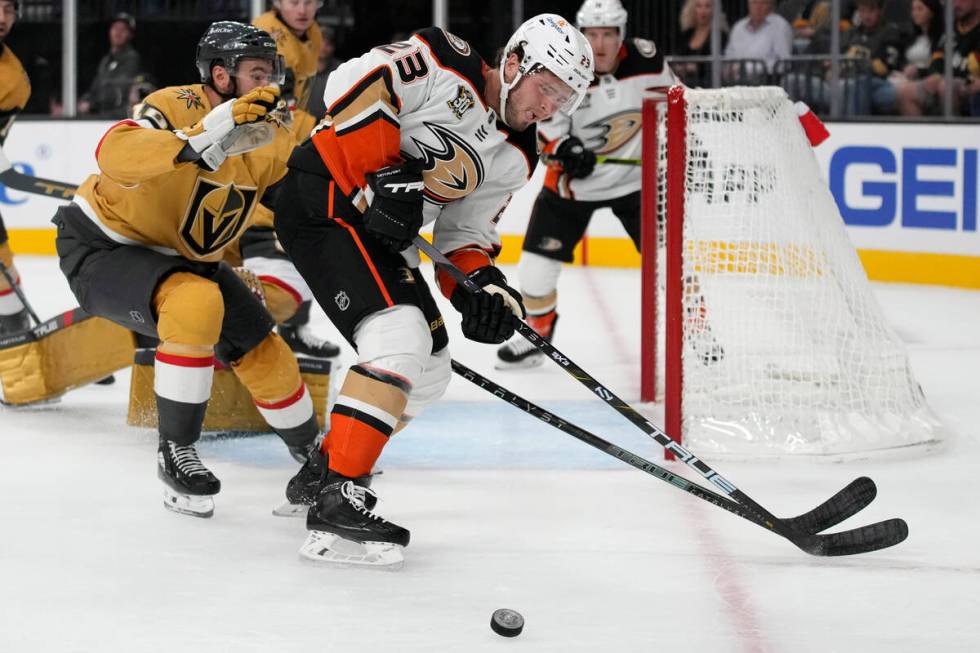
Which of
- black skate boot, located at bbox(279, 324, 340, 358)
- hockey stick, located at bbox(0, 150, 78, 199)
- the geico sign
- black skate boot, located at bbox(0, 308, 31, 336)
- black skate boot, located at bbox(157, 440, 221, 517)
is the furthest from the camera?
the geico sign

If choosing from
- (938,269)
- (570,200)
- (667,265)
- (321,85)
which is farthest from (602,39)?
(321,85)

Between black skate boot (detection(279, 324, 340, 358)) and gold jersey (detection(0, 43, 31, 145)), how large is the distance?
1.12 meters

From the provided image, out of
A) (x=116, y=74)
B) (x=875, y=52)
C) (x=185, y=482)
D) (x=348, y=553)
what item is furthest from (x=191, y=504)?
(x=116, y=74)

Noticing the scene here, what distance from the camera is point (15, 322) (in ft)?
14.2

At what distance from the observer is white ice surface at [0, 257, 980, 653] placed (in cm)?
230

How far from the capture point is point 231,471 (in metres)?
3.35

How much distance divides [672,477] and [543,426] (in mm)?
1171

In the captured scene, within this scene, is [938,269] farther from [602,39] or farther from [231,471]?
[231,471]

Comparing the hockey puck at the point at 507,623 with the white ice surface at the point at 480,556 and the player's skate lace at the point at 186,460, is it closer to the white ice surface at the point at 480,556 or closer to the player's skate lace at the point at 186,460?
the white ice surface at the point at 480,556

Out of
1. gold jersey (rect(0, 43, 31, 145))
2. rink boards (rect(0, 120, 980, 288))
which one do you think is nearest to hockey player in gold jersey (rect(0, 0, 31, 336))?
gold jersey (rect(0, 43, 31, 145))

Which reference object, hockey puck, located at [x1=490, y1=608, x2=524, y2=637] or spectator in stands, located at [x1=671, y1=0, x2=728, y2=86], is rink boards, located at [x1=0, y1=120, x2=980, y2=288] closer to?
spectator in stands, located at [x1=671, y1=0, x2=728, y2=86]

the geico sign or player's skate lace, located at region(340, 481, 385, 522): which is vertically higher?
the geico sign

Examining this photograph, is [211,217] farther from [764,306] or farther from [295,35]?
[295,35]

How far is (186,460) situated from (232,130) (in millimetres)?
713
